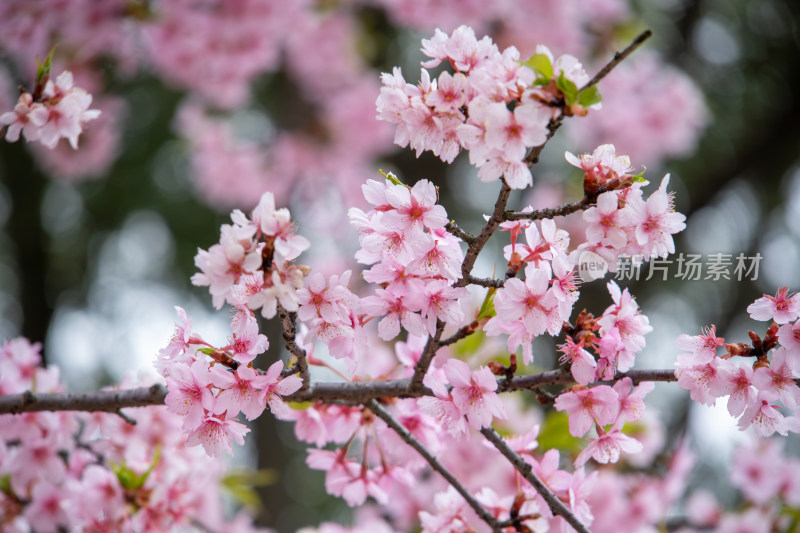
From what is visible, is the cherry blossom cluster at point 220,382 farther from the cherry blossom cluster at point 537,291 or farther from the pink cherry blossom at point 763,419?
the pink cherry blossom at point 763,419

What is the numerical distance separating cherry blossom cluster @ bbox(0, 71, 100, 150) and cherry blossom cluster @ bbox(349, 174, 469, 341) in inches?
31.3

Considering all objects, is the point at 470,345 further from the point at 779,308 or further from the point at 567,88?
the point at 567,88

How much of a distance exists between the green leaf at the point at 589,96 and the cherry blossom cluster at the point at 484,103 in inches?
0.4

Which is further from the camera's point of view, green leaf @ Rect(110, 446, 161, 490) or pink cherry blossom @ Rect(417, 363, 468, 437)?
green leaf @ Rect(110, 446, 161, 490)

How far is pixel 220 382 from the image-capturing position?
108 centimetres

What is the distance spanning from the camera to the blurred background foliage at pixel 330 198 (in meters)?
4.36

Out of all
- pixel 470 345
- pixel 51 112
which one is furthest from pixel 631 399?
pixel 51 112

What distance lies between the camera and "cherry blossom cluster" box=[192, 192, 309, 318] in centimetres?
94

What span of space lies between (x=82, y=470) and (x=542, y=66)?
5.41 feet

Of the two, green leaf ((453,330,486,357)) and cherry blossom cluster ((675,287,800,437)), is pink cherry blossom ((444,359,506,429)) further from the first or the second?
green leaf ((453,330,486,357))

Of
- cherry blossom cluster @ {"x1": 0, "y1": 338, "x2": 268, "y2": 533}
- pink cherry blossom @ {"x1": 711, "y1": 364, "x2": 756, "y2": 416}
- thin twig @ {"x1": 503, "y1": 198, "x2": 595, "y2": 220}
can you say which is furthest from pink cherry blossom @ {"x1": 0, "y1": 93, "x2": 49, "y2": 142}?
pink cherry blossom @ {"x1": 711, "y1": 364, "x2": 756, "y2": 416}

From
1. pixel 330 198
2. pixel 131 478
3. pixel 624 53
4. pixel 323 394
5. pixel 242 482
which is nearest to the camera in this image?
pixel 624 53

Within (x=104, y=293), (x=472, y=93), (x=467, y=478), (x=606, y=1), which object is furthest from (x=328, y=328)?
(x=104, y=293)

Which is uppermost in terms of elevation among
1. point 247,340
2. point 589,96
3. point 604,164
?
point 589,96
